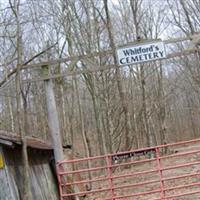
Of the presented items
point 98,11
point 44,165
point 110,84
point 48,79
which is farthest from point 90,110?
point 48,79

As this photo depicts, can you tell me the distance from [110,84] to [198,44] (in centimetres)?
1697

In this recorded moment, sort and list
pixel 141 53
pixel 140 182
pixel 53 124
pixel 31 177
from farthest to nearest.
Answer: pixel 140 182 < pixel 31 177 < pixel 53 124 < pixel 141 53

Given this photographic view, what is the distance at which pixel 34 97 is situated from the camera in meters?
35.8

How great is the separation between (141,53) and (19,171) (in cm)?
437

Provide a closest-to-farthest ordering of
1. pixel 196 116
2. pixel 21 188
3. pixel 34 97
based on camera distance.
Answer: pixel 21 188
pixel 34 97
pixel 196 116

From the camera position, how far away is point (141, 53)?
11266 mm

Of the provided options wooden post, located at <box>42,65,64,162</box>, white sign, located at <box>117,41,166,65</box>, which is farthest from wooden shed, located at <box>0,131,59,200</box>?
white sign, located at <box>117,41,166,65</box>

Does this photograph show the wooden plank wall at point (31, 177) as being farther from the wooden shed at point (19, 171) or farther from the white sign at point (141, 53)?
the white sign at point (141, 53)

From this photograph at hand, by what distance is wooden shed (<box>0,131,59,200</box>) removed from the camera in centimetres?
984

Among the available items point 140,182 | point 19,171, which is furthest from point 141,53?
point 19,171

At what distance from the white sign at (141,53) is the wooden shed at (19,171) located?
3350 millimetres

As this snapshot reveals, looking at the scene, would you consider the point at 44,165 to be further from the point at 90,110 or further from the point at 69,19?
the point at 90,110

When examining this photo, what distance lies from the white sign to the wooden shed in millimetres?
3350

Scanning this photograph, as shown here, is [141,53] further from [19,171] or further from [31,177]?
[31,177]
